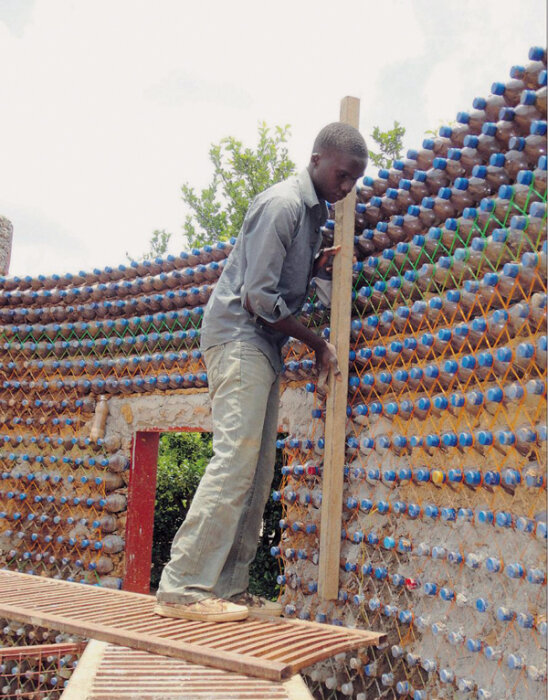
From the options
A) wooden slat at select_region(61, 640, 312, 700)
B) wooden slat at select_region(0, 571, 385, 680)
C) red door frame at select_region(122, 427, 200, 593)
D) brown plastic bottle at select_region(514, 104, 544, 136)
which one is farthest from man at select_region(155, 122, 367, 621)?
red door frame at select_region(122, 427, 200, 593)

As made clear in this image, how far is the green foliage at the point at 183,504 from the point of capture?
766 cm

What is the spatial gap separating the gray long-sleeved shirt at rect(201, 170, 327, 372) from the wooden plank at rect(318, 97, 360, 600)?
0.14 metres

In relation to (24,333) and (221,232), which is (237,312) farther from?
(221,232)

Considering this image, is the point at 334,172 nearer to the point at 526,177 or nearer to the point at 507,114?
the point at 507,114

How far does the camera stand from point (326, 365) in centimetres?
328

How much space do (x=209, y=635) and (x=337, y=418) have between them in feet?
3.68

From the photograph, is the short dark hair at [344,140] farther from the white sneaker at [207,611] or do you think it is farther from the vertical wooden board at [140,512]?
the vertical wooden board at [140,512]

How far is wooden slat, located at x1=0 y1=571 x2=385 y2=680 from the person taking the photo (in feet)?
7.52

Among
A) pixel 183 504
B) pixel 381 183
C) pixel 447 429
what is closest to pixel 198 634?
pixel 447 429

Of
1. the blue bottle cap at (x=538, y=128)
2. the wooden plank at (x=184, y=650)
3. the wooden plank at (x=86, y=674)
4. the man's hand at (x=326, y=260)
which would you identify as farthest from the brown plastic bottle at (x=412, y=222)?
the wooden plank at (x=86, y=674)

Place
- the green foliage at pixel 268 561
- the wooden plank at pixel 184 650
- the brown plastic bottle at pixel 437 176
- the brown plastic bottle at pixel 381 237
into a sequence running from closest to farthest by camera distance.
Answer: the wooden plank at pixel 184 650, the brown plastic bottle at pixel 437 176, the brown plastic bottle at pixel 381 237, the green foliage at pixel 268 561

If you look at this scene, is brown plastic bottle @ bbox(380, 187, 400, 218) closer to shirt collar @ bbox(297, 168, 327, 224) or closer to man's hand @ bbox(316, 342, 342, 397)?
shirt collar @ bbox(297, 168, 327, 224)

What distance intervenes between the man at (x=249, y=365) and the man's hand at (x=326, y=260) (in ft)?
0.05

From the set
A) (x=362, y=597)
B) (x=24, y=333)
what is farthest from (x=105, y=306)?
(x=362, y=597)
